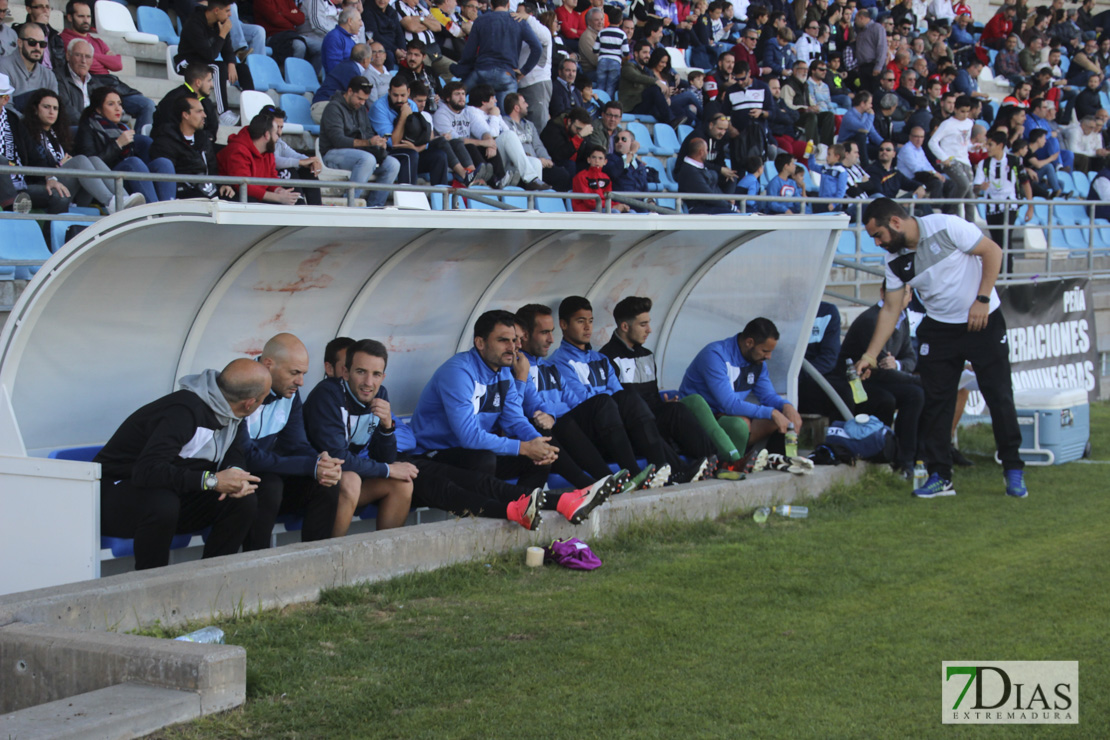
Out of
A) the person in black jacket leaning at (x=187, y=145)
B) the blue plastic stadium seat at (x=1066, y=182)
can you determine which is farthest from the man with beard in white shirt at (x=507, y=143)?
the blue plastic stadium seat at (x=1066, y=182)

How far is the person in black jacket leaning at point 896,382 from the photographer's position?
8.25 metres

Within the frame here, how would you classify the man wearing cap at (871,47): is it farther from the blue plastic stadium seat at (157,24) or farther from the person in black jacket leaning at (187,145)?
the person in black jacket leaning at (187,145)

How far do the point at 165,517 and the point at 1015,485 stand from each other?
5.23 m

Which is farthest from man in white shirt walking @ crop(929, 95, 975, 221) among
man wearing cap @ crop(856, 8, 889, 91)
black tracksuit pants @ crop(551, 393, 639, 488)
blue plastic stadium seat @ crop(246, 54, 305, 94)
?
black tracksuit pants @ crop(551, 393, 639, 488)

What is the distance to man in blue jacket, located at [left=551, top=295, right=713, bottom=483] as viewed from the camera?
714cm

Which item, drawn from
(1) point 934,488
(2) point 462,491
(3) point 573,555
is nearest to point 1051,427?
(1) point 934,488

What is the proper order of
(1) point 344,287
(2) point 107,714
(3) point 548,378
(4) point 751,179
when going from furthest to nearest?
(4) point 751,179, (3) point 548,378, (1) point 344,287, (2) point 107,714

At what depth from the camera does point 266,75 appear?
11297mm

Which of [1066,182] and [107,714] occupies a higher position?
[1066,182]

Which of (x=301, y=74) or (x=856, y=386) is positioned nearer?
(x=856, y=386)

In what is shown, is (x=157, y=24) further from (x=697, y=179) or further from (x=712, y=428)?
(x=712, y=428)

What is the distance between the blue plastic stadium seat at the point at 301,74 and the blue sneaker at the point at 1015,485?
746cm

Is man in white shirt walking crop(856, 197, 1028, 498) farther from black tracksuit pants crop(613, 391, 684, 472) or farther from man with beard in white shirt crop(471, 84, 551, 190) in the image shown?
man with beard in white shirt crop(471, 84, 551, 190)

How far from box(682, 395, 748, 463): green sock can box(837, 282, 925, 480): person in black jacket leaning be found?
1.34 m
